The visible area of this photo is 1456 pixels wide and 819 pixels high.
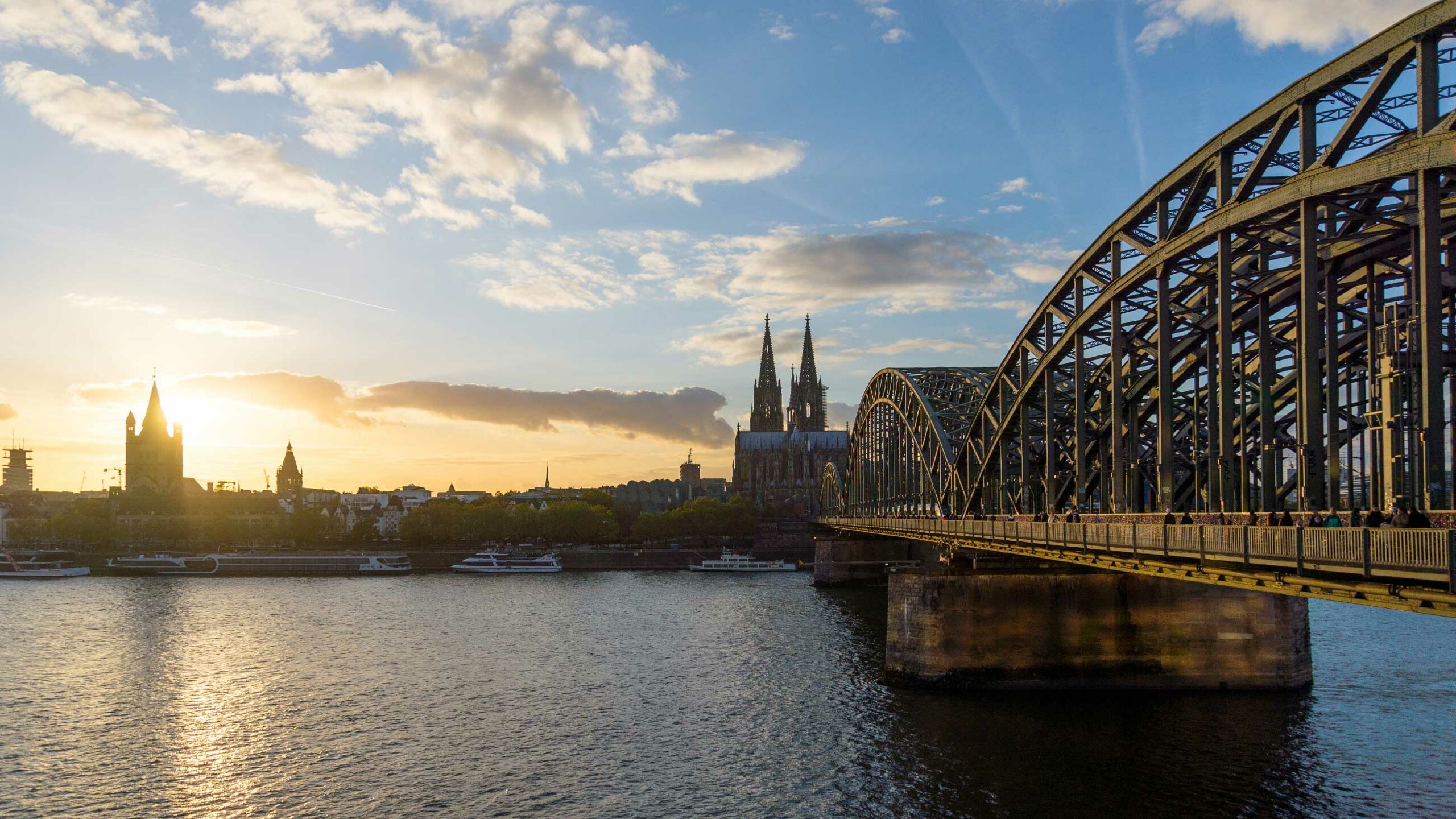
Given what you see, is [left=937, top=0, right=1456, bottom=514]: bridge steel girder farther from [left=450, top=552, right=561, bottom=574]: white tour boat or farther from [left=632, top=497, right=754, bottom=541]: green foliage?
[left=632, top=497, right=754, bottom=541]: green foliage

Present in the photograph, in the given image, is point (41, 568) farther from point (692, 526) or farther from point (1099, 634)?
point (1099, 634)

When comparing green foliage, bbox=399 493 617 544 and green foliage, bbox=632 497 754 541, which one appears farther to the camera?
green foliage, bbox=632 497 754 541

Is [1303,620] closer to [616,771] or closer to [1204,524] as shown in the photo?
[1204,524]

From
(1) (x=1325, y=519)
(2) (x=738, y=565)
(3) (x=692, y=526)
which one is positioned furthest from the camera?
(3) (x=692, y=526)

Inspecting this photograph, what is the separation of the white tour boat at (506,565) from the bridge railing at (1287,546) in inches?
4248

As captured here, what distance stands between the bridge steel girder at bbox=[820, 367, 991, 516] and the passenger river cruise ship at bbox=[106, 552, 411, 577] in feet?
210

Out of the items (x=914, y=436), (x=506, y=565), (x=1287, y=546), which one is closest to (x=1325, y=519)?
(x=1287, y=546)

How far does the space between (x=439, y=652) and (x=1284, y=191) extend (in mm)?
52747

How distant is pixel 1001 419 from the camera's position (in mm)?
64500

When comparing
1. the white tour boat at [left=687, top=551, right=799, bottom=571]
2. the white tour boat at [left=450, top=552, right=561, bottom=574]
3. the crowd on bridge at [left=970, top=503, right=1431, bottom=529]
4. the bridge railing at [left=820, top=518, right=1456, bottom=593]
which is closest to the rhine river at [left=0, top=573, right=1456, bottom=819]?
the bridge railing at [left=820, top=518, right=1456, bottom=593]

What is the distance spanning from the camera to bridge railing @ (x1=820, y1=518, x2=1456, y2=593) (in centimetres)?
2112

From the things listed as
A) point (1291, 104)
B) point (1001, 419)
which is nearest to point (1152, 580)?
point (1001, 419)

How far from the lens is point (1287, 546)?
83.8 ft

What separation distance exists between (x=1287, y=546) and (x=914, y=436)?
63073 mm
